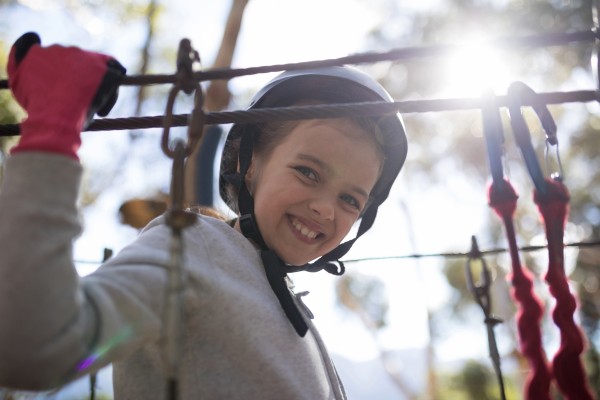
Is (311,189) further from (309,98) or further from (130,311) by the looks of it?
(130,311)

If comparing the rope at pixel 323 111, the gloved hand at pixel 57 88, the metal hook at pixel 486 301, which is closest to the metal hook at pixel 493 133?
the rope at pixel 323 111

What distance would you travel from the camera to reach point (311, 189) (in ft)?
4.82

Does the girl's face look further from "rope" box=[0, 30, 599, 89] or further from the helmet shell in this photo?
"rope" box=[0, 30, 599, 89]

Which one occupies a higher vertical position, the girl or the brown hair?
the brown hair

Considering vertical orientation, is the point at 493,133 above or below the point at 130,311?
above

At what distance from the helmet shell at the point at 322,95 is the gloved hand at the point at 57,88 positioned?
0.81 meters

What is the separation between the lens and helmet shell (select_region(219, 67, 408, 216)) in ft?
5.68

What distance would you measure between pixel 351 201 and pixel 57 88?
874 millimetres

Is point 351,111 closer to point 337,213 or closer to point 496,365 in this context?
point 337,213

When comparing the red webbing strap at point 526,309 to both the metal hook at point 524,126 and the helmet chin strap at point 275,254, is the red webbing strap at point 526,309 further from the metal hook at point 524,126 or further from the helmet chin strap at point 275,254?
the helmet chin strap at point 275,254

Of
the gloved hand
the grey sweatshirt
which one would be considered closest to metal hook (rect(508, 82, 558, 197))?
the grey sweatshirt

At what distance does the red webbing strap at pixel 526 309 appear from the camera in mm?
1040

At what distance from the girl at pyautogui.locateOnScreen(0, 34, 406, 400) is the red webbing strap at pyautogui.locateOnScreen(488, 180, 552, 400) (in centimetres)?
40

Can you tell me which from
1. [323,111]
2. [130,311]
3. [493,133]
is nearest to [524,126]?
[493,133]
